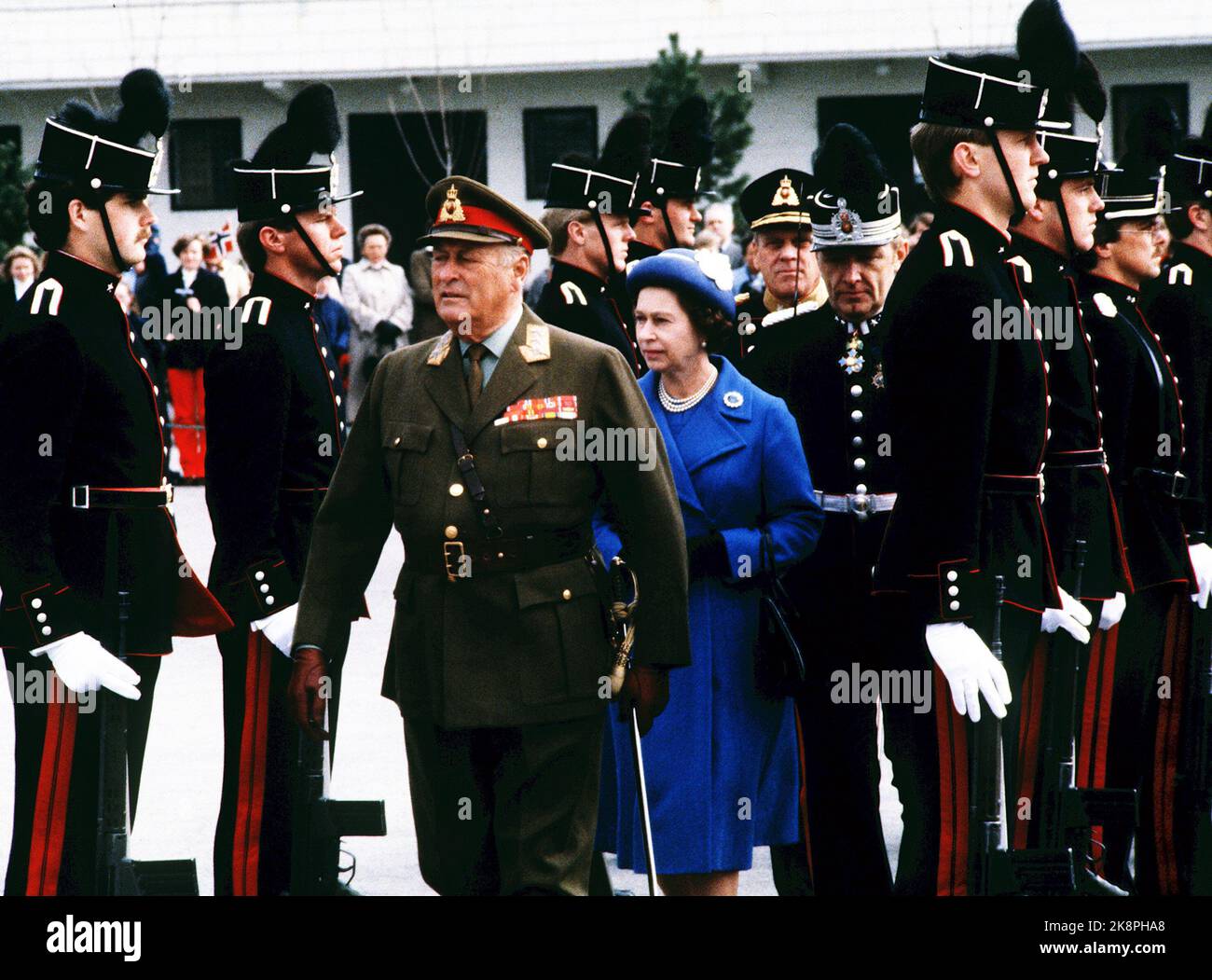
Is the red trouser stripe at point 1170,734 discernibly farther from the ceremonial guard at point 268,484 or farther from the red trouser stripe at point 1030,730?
the ceremonial guard at point 268,484

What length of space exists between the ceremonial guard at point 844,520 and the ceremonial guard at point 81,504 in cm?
168

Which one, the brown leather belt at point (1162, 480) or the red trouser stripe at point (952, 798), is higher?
the brown leather belt at point (1162, 480)

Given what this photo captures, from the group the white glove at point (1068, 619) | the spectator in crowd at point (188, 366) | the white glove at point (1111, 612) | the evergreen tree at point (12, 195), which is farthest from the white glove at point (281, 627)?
the evergreen tree at point (12, 195)

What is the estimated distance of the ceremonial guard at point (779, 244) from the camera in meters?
7.02

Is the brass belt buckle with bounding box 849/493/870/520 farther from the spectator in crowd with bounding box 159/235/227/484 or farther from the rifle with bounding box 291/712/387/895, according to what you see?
the spectator in crowd with bounding box 159/235/227/484

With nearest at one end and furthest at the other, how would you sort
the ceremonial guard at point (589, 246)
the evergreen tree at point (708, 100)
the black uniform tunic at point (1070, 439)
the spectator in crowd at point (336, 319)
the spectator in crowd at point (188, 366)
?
the black uniform tunic at point (1070, 439) < the ceremonial guard at point (589, 246) < the spectator in crowd at point (188, 366) < the spectator in crowd at point (336, 319) < the evergreen tree at point (708, 100)

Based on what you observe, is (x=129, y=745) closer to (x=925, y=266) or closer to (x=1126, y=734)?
(x=925, y=266)

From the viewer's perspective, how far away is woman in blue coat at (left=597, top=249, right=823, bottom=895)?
5395 mm

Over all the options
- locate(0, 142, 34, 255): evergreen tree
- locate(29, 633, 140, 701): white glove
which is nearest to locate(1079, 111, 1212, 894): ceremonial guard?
locate(29, 633, 140, 701): white glove

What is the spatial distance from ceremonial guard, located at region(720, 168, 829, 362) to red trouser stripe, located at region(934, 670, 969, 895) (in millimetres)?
1997

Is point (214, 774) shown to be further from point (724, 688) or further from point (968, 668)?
point (968, 668)

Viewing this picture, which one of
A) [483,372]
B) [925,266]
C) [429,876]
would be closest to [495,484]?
[483,372]

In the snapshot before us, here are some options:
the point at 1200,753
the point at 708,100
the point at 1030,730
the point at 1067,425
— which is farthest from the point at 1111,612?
the point at 708,100
